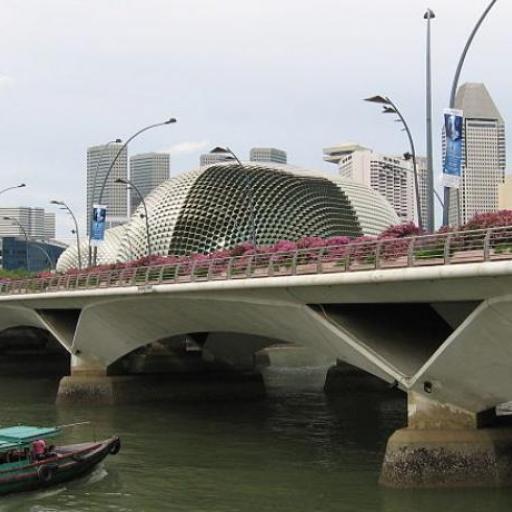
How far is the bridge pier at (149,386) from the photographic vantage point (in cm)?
4588

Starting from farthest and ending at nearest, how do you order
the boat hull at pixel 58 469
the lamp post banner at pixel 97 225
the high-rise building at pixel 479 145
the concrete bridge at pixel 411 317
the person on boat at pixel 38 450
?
the high-rise building at pixel 479 145
the lamp post banner at pixel 97 225
the person on boat at pixel 38 450
the boat hull at pixel 58 469
the concrete bridge at pixel 411 317

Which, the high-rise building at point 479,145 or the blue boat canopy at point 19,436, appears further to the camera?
the high-rise building at point 479,145

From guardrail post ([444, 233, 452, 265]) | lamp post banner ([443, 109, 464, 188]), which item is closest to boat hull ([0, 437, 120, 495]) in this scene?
guardrail post ([444, 233, 452, 265])

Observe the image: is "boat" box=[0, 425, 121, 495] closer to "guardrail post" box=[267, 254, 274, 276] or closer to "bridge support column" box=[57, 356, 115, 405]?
"guardrail post" box=[267, 254, 274, 276]

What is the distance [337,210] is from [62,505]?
122m

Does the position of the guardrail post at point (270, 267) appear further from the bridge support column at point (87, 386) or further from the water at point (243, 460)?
the bridge support column at point (87, 386)

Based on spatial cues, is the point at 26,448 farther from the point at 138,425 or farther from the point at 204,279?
the point at 138,425

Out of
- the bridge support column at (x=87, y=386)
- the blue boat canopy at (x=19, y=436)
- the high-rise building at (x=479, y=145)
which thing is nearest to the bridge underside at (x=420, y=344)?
the blue boat canopy at (x=19, y=436)

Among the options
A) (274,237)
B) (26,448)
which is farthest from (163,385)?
(274,237)

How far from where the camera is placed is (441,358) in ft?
76.0

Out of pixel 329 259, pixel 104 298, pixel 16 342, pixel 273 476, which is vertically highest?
pixel 329 259

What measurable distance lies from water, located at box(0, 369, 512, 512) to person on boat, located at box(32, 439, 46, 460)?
1.14 meters

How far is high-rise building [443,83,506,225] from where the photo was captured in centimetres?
5594

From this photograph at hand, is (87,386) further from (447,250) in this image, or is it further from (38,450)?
(447,250)
